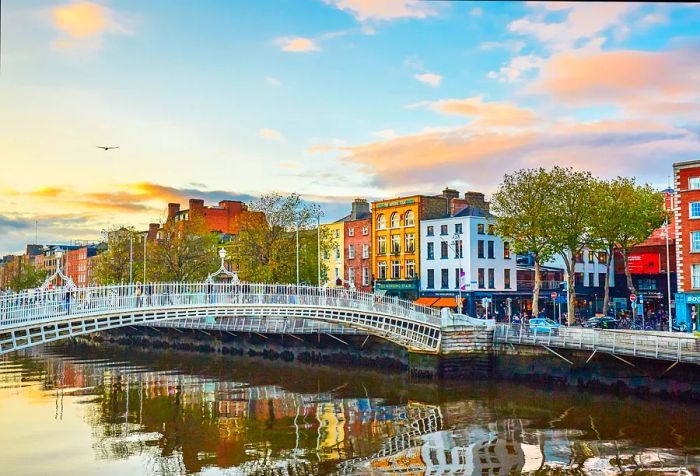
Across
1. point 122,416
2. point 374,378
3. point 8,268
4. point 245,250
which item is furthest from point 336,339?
point 8,268

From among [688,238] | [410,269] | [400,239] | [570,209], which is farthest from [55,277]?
[400,239]

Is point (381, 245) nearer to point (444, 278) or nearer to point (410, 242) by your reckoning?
point (410, 242)

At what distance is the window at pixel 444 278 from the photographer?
Answer: 2488 inches

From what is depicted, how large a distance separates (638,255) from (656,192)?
14934 millimetres

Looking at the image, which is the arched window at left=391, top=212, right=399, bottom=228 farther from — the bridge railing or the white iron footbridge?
the white iron footbridge

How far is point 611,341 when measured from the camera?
3597cm

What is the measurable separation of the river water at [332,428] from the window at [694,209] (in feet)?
56.9

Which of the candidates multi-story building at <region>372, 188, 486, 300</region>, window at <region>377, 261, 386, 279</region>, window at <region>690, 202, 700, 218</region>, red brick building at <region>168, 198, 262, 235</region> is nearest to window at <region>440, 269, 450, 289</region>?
multi-story building at <region>372, 188, 486, 300</region>

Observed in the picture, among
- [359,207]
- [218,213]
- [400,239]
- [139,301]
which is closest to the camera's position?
[139,301]

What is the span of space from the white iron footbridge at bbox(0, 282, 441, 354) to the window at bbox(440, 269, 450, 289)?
1753 centimetres

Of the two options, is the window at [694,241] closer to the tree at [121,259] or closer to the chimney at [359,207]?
the chimney at [359,207]

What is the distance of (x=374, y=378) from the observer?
146 ft

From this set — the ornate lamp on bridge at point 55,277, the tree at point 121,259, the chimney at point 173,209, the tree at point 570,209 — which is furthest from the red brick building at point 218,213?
the ornate lamp on bridge at point 55,277

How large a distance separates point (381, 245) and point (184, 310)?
3668cm
